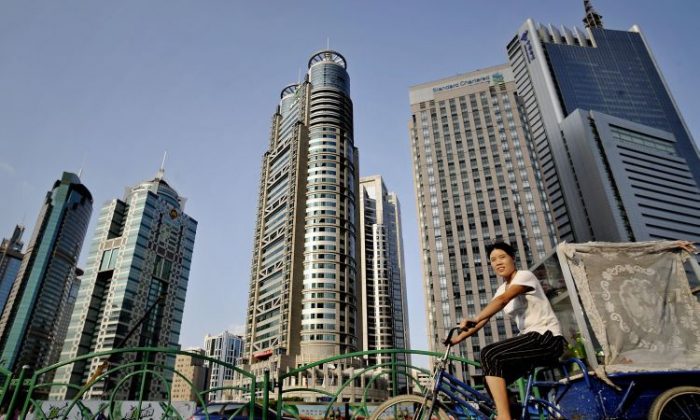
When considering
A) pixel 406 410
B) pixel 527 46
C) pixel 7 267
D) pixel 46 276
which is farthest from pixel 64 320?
pixel 406 410

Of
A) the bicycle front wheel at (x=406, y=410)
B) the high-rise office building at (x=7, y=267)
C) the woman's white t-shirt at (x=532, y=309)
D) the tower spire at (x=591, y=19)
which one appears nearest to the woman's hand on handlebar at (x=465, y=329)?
the woman's white t-shirt at (x=532, y=309)

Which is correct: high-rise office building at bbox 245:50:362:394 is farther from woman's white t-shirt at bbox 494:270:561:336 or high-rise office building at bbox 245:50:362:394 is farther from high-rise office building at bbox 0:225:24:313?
high-rise office building at bbox 0:225:24:313

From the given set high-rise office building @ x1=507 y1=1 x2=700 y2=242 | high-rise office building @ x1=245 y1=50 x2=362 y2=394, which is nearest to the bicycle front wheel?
high-rise office building @ x1=245 y1=50 x2=362 y2=394

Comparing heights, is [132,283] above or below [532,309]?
above

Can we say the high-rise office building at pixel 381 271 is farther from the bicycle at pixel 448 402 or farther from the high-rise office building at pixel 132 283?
the bicycle at pixel 448 402

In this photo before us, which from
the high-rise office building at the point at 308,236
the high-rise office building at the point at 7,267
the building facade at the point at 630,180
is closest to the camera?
the high-rise office building at the point at 308,236

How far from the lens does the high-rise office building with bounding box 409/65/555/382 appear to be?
2724 inches

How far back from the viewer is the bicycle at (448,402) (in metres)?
3.52

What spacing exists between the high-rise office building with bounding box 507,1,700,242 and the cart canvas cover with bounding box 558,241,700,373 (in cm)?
10089

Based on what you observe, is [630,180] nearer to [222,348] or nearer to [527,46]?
[527,46]

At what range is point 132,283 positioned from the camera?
100875 mm

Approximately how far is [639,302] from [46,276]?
171222 millimetres

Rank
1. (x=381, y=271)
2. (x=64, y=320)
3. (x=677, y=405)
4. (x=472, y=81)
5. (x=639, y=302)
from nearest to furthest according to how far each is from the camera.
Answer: (x=677, y=405), (x=639, y=302), (x=472, y=81), (x=381, y=271), (x=64, y=320)

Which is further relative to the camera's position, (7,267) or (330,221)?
(7,267)
